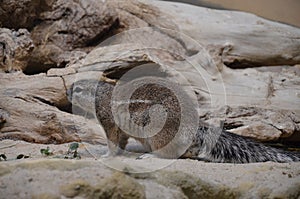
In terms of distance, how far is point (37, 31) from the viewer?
5.83m

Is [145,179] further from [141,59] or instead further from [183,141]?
[141,59]

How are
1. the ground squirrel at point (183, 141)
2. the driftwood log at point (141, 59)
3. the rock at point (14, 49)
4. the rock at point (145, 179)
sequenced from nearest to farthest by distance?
the rock at point (145, 179)
the ground squirrel at point (183, 141)
the driftwood log at point (141, 59)
the rock at point (14, 49)

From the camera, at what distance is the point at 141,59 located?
5066 millimetres

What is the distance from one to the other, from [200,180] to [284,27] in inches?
184

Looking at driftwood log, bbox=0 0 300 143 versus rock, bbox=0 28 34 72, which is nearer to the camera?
driftwood log, bbox=0 0 300 143

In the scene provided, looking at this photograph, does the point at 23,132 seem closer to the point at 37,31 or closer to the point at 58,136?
Answer: the point at 58,136

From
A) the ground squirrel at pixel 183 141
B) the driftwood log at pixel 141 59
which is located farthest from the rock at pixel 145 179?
the driftwood log at pixel 141 59

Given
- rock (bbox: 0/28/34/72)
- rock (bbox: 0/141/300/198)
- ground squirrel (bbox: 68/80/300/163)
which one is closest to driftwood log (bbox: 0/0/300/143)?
rock (bbox: 0/28/34/72)

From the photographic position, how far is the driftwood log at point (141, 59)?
A: 14.8 feet

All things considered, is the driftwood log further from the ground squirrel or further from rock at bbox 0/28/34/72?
the ground squirrel

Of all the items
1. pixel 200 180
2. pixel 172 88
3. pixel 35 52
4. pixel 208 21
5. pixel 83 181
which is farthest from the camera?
pixel 208 21

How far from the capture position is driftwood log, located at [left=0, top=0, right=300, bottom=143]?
450 cm

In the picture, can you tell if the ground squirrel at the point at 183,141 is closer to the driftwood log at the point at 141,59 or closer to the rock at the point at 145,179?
the rock at the point at 145,179

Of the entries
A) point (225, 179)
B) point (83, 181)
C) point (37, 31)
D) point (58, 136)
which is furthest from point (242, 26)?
point (83, 181)
